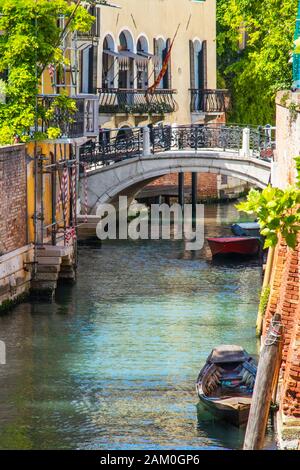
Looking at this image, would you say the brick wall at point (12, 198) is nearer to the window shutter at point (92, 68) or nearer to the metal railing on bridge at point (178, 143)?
the metal railing on bridge at point (178, 143)

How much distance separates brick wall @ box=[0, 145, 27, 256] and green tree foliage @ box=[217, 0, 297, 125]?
6.25m

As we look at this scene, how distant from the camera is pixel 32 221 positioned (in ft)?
107

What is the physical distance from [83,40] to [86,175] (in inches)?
160

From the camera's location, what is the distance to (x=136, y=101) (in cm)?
4678

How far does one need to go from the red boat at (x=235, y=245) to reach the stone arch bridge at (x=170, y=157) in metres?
2.93

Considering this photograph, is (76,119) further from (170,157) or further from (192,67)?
(192,67)

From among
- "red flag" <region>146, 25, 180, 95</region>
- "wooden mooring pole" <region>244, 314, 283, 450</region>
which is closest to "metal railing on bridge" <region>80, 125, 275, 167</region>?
"red flag" <region>146, 25, 180, 95</region>

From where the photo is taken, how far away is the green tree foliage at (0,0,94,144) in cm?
3186

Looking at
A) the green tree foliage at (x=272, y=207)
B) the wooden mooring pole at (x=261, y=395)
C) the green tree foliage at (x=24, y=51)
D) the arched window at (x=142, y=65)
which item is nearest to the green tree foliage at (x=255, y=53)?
the arched window at (x=142, y=65)

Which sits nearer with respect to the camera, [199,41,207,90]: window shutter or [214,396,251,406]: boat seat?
[214,396,251,406]: boat seat

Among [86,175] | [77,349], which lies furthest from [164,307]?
[86,175]

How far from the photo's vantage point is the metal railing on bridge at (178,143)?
42.0 meters

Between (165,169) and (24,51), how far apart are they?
11.5 metres

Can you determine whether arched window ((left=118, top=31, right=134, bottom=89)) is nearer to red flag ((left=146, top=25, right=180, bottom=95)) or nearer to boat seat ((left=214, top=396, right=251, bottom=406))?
red flag ((left=146, top=25, right=180, bottom=95))
